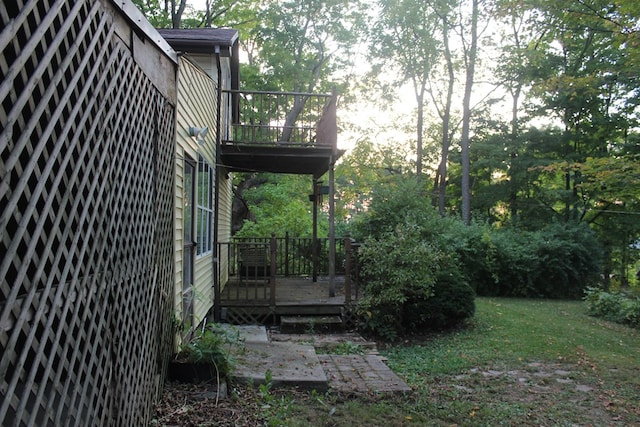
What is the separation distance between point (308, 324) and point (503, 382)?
11.9 feet

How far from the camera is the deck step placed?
8.23 metres

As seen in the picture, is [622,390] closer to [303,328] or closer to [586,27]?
[303,328]

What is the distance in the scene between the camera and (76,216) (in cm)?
216

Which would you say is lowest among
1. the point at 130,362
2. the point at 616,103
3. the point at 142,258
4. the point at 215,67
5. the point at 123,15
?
the point at 130,362

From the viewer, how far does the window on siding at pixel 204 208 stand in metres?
7.33

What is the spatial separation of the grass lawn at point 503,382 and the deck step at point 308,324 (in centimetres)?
118

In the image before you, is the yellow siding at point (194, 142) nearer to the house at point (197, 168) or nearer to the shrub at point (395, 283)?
the house at point (197, 168)

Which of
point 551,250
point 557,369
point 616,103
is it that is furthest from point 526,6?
point 616,103

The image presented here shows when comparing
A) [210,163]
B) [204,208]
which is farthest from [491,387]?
[210,163]

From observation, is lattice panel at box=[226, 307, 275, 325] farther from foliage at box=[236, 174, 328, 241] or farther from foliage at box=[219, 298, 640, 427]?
foliage at box=[236, 174, 328, 241]

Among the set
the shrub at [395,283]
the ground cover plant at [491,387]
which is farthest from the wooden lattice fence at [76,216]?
the shrub at [395,283]

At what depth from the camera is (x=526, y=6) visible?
7.08 m

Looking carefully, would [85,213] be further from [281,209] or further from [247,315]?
[281,209]

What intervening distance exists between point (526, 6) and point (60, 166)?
743 cm
